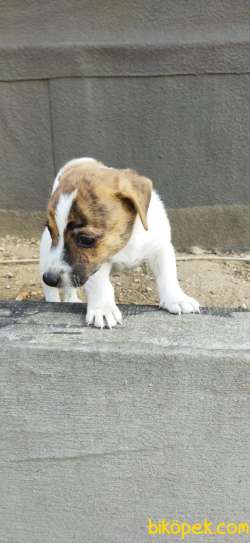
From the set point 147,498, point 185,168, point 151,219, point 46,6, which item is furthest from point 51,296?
point 46,6

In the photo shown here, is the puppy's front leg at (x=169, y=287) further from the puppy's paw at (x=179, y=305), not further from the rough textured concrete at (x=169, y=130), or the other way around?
the rough textured concrete at (x=169, y=130)

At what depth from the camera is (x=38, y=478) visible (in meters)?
2.31

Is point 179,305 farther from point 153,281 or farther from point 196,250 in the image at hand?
point 196,250

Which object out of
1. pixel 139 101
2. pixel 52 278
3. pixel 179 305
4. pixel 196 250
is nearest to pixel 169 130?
pixel 139 101

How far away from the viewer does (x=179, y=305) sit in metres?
2.62

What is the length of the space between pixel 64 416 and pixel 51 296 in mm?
1314

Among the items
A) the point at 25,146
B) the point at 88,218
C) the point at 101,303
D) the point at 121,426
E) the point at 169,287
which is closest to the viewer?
the point at 121,426

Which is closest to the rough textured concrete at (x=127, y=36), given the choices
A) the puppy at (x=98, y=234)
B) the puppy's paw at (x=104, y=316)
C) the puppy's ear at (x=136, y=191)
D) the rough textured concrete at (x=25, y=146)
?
the rough textured concrete at (x=25, y=146)

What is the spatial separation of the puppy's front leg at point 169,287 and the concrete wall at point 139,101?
A: 1982 mm

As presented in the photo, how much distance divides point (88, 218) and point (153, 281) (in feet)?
7.21

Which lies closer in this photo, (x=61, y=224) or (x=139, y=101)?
(x=61, y=224)

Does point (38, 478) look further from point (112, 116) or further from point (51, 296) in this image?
point (112, 116)

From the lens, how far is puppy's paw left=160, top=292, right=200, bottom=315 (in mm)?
2588

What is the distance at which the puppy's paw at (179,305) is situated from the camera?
8.49 feet
